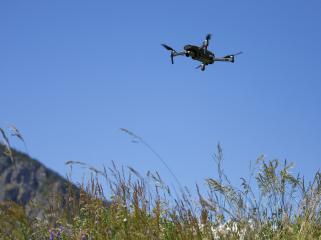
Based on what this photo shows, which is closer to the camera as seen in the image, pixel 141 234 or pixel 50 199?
pixel 141 234

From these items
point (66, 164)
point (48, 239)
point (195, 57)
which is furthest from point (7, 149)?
point (195, 57)

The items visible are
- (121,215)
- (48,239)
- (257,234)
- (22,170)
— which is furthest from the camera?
(22,170)

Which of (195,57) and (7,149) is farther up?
(195,57)

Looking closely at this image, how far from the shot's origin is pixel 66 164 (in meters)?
6.52

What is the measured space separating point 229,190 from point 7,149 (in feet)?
8.22

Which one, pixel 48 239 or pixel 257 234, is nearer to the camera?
pixel 257 234

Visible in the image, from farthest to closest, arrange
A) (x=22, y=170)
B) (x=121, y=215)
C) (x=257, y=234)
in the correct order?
(x=22, y=170)
(x=121, y=215)
(x=257, y=234)

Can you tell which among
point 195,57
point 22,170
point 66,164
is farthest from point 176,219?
point 22,170

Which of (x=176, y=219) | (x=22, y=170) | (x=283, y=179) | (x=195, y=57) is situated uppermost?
(x=22, y=170)

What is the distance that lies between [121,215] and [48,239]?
111cm

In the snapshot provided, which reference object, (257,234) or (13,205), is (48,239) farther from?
(257,234)

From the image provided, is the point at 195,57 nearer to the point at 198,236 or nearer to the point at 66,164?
the point at 66,164

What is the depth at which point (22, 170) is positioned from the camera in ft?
587

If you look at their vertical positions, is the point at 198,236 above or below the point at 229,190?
below
